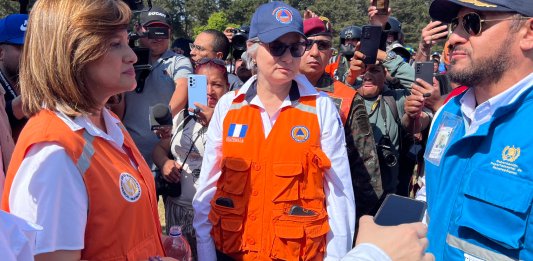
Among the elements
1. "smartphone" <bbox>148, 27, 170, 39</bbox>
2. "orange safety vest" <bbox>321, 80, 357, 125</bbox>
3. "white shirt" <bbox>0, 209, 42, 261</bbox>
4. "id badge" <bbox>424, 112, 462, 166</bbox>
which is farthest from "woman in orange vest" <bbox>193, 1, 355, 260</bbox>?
"smartphone" <bbox>148, 27, 170, 39</bbox>

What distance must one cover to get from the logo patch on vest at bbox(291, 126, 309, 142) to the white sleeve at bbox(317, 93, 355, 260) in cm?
10

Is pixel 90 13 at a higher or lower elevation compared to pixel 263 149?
higher

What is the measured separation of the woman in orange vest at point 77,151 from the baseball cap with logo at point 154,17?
2.96 metres

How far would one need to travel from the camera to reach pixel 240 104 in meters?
2.75

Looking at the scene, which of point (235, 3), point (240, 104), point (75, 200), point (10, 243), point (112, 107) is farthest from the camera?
point (235, 3)

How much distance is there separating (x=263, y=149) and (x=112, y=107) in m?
1.77

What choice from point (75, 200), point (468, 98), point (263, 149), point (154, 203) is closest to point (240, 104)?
point (263, 149)

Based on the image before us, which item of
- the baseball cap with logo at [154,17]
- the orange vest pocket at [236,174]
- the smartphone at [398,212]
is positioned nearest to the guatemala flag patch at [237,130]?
the orange vest pocket at [236,174]

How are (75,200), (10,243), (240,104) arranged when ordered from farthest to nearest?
(240,104) < (75,200) < (10,243)

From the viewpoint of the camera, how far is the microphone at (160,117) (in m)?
3.16

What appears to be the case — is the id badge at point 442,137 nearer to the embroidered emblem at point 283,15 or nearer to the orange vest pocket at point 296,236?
the orange vest pocket at point 296,236

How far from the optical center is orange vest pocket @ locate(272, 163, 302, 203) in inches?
97.8

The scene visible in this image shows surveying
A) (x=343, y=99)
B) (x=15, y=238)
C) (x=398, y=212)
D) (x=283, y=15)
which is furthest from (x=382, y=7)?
(x=15, y=238)

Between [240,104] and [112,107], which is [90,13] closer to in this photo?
[240,104]
